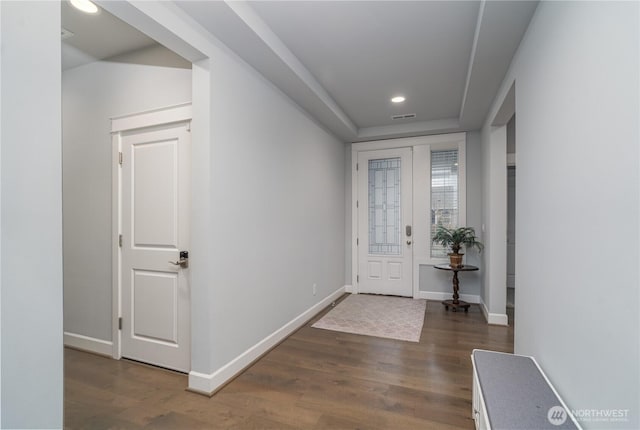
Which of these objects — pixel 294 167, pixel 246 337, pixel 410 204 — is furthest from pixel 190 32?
pixel 410 204

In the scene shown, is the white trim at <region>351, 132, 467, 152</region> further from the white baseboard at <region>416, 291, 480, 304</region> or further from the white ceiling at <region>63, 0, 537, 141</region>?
the white baseboard at <region>416, 291, 480, 304</region>

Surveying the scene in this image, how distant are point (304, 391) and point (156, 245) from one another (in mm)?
1689

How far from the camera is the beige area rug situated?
3.45 m

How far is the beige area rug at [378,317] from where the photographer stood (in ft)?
11.3

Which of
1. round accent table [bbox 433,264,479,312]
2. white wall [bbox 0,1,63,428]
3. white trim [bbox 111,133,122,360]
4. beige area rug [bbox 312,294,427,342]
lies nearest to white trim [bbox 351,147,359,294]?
beige area rug [bbox 312,294,427,342]

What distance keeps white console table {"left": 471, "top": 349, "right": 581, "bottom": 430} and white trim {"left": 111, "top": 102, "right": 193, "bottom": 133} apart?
2.60 meters

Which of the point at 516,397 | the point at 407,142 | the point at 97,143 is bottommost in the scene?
the point at 516,397

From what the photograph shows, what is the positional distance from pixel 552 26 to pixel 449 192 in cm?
338

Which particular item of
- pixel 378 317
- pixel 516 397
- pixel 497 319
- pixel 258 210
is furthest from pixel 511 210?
pixel 516 397

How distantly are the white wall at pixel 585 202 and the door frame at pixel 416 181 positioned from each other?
2829 mm

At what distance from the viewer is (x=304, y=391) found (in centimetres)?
225

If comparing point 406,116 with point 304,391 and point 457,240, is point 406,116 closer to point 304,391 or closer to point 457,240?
point 457,240

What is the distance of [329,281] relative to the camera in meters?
4.59

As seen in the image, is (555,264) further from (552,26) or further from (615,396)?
(552,26)
